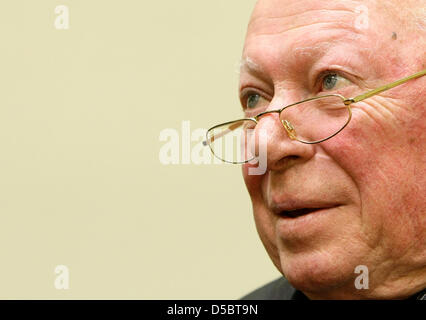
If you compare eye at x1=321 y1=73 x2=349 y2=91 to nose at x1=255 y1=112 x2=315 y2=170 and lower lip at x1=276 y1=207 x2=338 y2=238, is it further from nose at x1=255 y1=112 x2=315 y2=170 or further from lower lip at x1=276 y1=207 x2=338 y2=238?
lower lip at x1=276 y1=207 x2=338 y2=238

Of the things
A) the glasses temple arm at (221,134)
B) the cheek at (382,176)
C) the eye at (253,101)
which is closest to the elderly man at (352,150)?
the cheek at (382,176)

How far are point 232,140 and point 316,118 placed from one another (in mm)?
383

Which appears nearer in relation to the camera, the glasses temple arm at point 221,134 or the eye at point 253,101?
the eye at point 253,101

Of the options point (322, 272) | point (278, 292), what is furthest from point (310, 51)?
point (278, 292)

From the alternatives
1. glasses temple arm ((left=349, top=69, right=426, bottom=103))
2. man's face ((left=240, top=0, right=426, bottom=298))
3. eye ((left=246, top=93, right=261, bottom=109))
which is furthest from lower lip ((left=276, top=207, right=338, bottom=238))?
eye ((left=246, top=93, right=261, bottom=109))

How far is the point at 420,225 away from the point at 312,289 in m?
0.26

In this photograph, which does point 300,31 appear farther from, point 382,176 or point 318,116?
point 382,176

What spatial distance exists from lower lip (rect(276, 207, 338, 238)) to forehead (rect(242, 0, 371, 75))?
329 millimetres

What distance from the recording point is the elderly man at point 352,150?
129 centimetres

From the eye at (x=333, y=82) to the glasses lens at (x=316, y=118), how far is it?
0.03 m

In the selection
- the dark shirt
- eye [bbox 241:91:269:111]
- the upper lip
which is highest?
eye [bbox 241:91:269:111]

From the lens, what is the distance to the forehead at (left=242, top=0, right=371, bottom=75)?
1334mm

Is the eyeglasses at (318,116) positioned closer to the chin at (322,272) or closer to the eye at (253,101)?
the eye at (253,101)
